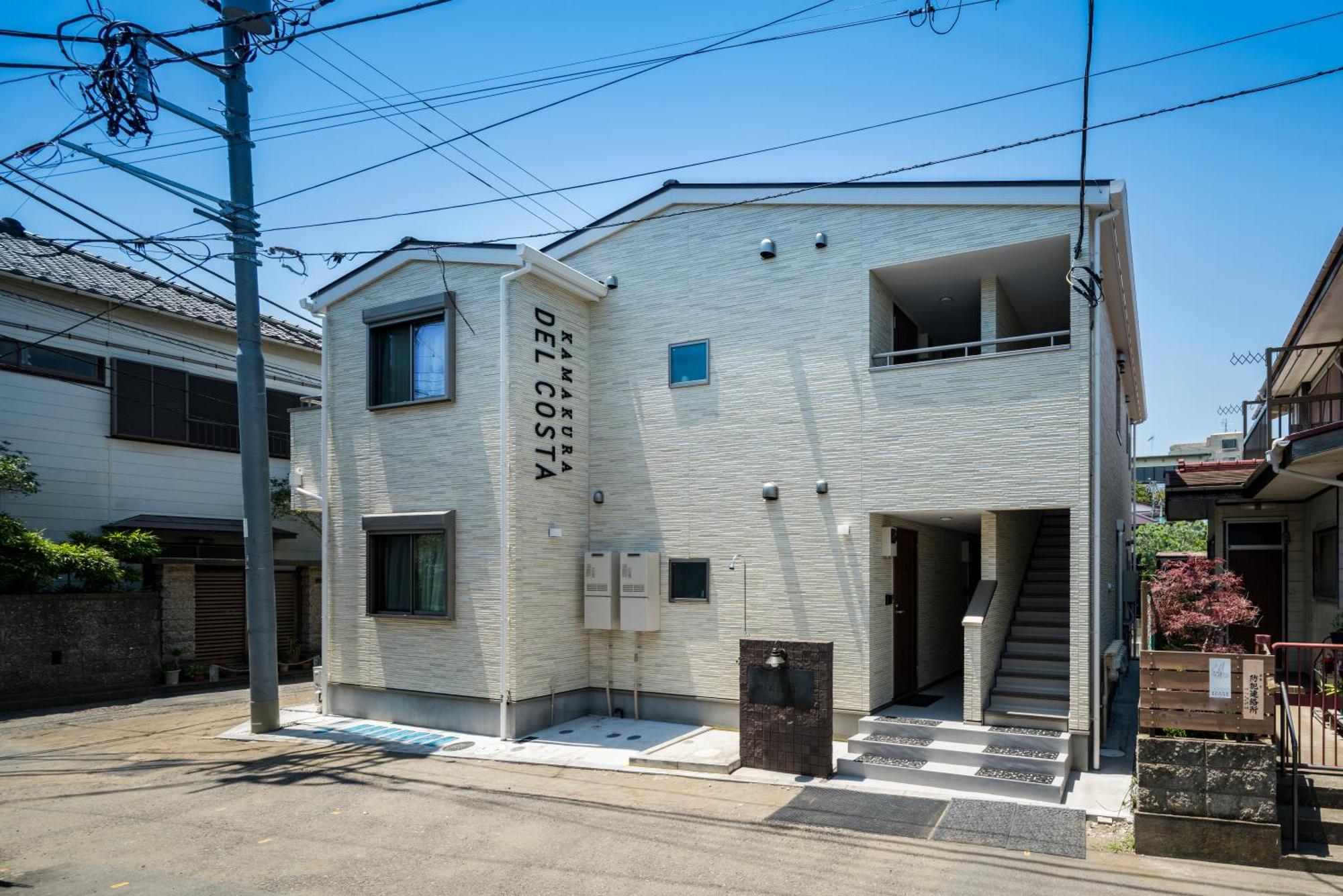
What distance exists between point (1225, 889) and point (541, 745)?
7244mm

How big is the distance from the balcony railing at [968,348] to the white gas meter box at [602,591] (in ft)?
14.6

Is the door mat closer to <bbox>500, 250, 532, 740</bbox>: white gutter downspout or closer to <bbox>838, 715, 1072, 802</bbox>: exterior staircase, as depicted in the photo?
<bbox>838, 715, 1072, 802</bbox>: exterior staircase

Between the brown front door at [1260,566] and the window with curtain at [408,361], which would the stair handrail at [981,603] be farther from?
the window with curtain at [408,361]

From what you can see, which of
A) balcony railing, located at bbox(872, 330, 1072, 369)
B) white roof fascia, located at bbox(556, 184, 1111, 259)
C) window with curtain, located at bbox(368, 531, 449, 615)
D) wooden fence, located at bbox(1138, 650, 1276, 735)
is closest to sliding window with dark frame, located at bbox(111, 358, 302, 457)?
window with curtain, located at bbox(368, 531, 449, 615)

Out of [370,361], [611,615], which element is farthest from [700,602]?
[370,361]

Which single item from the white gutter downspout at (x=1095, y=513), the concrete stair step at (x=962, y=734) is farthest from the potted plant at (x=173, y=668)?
the white gutter downspout at (x=1095, y=513)

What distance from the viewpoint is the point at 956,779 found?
8797mm

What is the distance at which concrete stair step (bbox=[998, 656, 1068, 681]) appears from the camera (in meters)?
10.6

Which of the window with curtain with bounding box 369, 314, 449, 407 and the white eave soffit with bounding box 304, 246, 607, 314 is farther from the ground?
the white eave soffit with bounding box 304, 246, 607, 314

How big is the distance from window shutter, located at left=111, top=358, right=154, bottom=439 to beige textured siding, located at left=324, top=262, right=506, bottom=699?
23.5 ft

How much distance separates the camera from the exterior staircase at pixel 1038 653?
9891 millimetres

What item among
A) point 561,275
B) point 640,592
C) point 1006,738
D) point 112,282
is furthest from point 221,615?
point 1006,738

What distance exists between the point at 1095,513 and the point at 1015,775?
9.77 feet

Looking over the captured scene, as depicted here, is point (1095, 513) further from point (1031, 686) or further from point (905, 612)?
point (905, 612)
